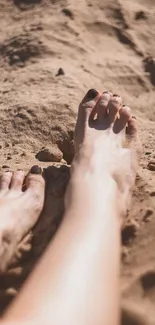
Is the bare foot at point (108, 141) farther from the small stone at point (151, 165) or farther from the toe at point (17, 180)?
the toe at point (17, 180)

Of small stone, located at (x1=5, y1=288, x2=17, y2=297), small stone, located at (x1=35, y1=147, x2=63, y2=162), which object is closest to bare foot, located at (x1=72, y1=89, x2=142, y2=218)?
small stone, located at (x1=35, y1=147, x2=63, y2=162)

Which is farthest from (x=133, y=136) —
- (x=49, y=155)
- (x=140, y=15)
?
(x=140, y=15)

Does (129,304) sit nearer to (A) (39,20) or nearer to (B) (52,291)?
(B) (52,291)

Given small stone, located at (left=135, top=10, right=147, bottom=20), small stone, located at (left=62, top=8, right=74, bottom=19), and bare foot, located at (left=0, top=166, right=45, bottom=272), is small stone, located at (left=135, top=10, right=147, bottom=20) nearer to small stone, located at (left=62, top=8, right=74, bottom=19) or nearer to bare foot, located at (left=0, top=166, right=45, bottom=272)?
small stone, located at (left=62, top=8, right=74, bottom=19)

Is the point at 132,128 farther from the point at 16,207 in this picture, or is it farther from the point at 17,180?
Answer: the point at 16,207

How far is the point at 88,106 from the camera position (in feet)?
8.97

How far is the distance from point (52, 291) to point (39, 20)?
2364 mm

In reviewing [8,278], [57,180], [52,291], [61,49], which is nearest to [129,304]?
[52,291]

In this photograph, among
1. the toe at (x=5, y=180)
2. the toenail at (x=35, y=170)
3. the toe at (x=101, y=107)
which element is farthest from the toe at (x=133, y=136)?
the toe at (x=5, y=180)

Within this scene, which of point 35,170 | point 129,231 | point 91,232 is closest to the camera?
point 91,232

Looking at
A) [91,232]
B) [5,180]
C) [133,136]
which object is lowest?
[5,180]

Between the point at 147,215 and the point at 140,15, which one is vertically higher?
the point at 147,215

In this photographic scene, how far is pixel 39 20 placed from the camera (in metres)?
3.79

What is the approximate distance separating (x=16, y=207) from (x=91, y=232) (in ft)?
1.46
